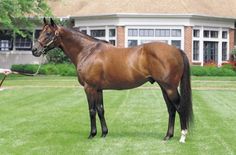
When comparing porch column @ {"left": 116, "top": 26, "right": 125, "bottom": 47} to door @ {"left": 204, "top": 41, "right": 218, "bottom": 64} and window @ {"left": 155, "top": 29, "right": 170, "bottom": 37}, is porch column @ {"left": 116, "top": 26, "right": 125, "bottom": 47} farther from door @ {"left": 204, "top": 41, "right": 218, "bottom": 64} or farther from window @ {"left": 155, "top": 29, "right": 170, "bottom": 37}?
door @ {"left": 204, "top": 41, "right": 218, "bottom": 64}

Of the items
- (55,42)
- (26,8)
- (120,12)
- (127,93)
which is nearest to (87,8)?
(120,12)

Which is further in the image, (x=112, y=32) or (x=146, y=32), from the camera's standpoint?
(x=112, y=32)

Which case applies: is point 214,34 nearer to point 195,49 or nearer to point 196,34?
point 196,34

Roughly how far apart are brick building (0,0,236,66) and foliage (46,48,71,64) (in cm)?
158

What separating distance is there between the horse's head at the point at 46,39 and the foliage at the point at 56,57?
25.5 metres

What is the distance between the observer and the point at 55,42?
11086 millimetres

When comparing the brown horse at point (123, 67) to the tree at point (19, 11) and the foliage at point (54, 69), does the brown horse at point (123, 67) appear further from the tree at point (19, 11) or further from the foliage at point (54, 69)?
the foliage at point (54, 69)

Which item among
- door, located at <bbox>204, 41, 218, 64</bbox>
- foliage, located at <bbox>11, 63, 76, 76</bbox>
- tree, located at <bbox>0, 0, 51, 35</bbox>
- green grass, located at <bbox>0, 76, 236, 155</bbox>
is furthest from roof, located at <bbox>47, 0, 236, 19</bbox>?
green grass, located at <bbox>0, 76, 236, 155</bbox>

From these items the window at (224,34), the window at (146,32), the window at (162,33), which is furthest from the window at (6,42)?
the window at (224,34)

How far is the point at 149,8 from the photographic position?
117 feet

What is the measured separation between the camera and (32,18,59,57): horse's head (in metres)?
10.9

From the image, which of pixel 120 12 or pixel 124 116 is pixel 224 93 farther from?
pixel 120 12

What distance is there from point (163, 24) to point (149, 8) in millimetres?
1586

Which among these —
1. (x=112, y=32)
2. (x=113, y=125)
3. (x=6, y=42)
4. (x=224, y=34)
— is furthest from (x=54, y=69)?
(x=113, y=125)
